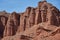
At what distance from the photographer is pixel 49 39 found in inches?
1475

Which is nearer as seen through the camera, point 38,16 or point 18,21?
point 38,16

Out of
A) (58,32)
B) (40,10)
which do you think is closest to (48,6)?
(40,10)

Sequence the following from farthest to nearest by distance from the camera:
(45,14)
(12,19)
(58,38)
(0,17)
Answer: (0,17)
(12,19)
(45,14)
(58,38)

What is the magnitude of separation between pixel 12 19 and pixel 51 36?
6775cm

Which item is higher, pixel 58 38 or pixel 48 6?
pixel 48 6

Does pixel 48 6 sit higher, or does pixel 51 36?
pixel 48 6

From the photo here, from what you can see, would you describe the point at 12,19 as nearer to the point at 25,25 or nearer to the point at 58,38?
the point at 25,25

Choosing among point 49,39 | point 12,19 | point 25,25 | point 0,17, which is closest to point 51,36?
point 49,39

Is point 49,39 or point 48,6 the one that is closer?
point 49,39

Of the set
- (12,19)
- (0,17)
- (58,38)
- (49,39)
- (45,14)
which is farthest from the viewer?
(0,17)

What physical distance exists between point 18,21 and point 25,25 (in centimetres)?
1047

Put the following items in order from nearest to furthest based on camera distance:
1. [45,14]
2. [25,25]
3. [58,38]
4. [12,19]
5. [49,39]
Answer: [58,38]
[49,39]
[45,14]
[25,25]
[12,19]

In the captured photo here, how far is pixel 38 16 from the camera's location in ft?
290

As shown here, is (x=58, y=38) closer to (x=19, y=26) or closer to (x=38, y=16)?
(x=38, y=16)
